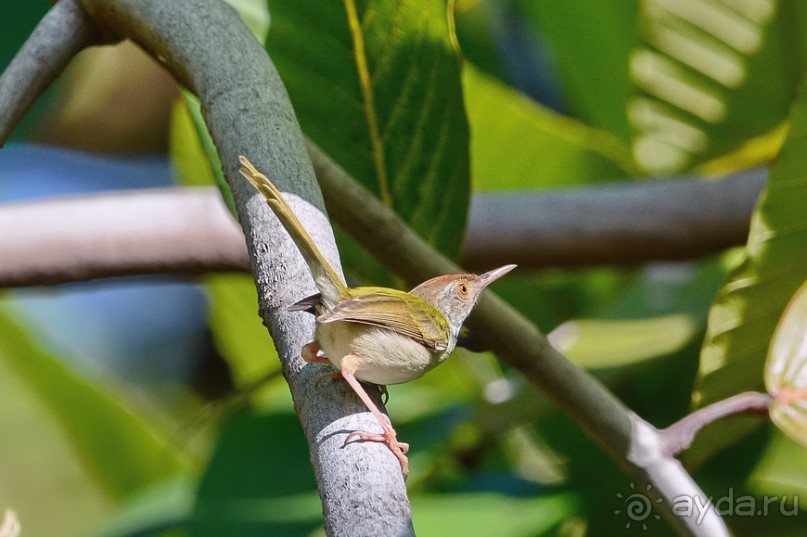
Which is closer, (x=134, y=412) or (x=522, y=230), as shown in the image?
(x=522, y=230)

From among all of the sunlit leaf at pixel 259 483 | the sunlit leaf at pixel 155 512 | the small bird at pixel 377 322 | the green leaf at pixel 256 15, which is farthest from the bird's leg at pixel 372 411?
the sunlit leaf at pixel 155 512

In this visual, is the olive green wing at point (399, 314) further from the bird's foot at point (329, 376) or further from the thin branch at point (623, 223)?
the thin branch at point (623, 223)

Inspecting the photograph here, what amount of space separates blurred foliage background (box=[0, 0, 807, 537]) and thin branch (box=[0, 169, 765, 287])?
92 mm

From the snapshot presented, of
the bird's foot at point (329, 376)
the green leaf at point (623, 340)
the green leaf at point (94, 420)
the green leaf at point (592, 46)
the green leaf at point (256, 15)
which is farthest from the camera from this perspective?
the green leaf at point (592, 46)

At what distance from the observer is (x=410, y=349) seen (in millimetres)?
1077

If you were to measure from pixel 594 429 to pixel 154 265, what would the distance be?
0.90 metres

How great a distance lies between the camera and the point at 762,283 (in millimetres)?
1350

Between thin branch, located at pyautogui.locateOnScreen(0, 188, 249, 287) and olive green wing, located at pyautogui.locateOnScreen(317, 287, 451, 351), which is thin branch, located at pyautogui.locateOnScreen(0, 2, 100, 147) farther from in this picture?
thin branch, located at pyautogui.locateOnScreen(0, 188, 249, 287)

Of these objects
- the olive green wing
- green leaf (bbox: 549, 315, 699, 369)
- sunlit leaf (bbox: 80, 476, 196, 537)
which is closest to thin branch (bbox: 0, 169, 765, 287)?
green leaf (bbox: 549, 315, 699, 369)

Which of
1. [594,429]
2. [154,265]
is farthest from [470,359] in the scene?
[594,429]

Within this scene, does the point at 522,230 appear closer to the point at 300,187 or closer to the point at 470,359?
the point at 470,359

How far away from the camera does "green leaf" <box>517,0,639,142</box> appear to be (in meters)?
2.29

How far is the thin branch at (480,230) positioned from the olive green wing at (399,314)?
653 millimetres

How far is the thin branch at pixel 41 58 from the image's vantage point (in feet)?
3.18
